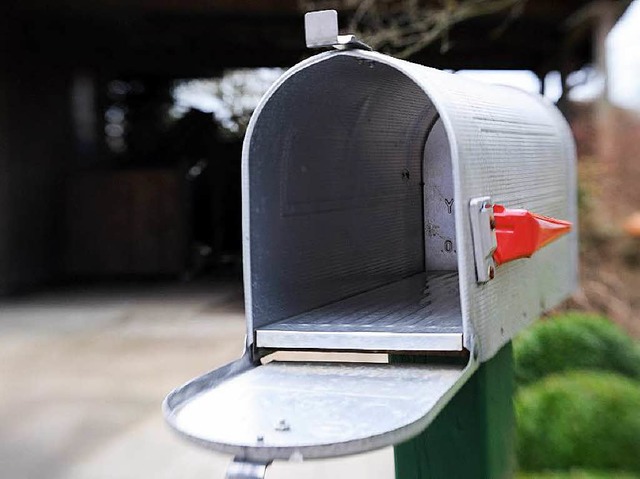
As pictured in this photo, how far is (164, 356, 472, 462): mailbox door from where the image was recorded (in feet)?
4.55

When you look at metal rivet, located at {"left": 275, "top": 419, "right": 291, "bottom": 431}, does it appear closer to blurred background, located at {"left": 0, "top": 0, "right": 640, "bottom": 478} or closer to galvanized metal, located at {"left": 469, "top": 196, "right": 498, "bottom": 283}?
galvanized metal, located at {"left": 469, "top": 196, "right": 498, "bottom": 283}

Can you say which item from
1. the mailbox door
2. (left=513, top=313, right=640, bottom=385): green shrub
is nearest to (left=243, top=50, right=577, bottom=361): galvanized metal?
the mailbox door

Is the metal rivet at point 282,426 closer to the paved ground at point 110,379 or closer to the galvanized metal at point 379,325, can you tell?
the galvanized metal at point 379,325

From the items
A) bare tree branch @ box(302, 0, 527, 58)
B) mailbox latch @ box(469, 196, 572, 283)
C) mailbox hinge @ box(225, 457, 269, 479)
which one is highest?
bare tree branch @ box(302, 0, 527, 58)

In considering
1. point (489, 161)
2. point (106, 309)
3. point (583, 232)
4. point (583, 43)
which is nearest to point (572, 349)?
point (489, 161)

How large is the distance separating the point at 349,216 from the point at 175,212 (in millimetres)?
9577

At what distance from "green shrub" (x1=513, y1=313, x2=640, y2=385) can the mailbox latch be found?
2568 millimetres

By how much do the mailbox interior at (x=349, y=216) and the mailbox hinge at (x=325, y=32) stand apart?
0.14 feet

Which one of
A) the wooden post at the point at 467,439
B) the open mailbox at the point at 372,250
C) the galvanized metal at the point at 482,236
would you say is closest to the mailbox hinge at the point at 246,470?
the open mailbox at the point at 372,250

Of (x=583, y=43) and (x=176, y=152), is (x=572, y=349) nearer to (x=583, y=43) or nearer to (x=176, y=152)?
(x=583, y=43)

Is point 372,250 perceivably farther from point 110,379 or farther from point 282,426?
point 110,379

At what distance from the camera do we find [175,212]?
38.8 feet

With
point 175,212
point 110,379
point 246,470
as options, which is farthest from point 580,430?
point 175,212

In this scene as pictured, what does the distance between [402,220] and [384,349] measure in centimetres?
98
